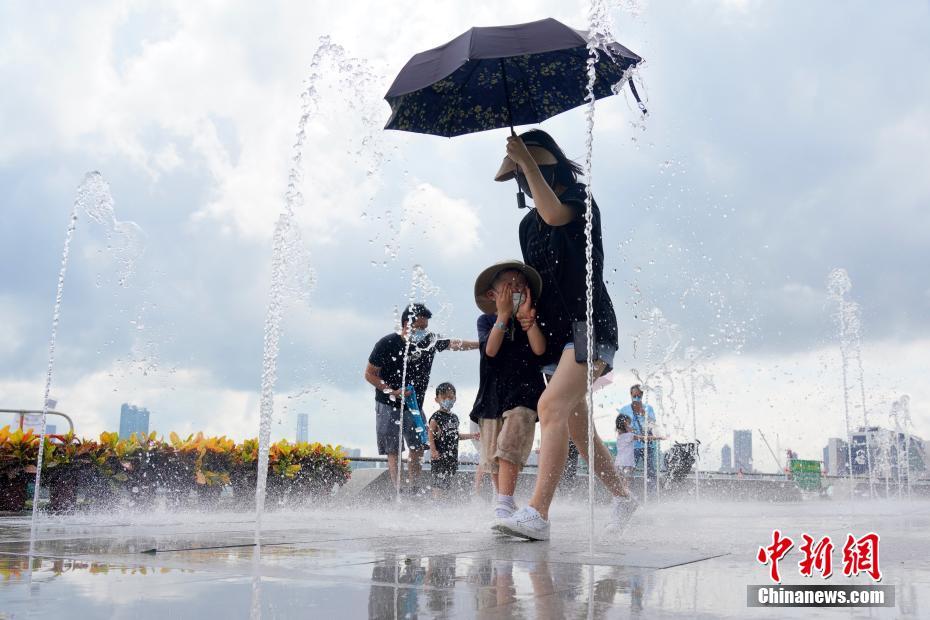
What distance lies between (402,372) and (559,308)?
3512 millimetres

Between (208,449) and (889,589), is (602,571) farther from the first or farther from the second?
(208,449)

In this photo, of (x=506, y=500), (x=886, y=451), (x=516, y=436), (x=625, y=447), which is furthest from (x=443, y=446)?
(x=886, y=451)

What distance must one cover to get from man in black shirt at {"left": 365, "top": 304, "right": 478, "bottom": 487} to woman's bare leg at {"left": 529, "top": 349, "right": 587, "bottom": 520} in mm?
3475

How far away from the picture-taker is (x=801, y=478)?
18.9 m

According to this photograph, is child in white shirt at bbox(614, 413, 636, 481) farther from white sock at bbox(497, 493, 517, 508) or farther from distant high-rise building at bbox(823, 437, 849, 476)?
distant high-rise building at bbox(823, 437, 849, 476)

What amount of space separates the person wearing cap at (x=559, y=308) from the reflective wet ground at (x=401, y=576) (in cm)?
29

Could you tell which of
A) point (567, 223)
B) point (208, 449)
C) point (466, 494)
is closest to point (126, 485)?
point (208, 449)

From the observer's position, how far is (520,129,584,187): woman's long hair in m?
4.61

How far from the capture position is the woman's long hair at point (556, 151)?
4.61 meters

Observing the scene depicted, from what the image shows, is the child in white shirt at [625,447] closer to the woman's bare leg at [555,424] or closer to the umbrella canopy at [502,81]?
the umbrella canopy at [502,81]

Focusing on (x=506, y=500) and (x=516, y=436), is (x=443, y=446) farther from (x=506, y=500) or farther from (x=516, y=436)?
(x=506, y=500)

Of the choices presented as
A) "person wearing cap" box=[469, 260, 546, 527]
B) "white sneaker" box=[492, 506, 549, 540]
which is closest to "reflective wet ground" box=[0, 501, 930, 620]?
"white sneaker" box=[492, 506, 549, 540]

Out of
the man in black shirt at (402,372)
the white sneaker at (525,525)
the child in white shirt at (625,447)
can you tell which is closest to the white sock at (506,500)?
the white sneaker at (525,525)

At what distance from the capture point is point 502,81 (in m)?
5.66
